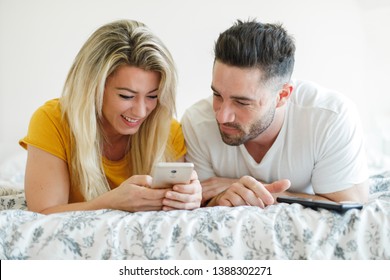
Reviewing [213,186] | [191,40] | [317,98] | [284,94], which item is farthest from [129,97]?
[191,40]

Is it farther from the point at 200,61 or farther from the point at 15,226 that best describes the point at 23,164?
the point at 15,226

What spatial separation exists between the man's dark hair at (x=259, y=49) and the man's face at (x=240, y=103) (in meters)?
0.03

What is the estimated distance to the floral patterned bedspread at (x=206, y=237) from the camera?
1.22 meters

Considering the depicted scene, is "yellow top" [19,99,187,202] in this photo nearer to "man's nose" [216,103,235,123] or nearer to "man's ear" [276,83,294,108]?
"man's nose" [216,103,235,123]

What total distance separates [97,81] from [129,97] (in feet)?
0.35

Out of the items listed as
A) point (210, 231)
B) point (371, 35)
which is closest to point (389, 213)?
point (210, 231)

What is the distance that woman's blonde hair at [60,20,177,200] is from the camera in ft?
5.41

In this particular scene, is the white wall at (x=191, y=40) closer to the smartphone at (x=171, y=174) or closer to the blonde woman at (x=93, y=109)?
the blonde woman at (x=93, y=109)

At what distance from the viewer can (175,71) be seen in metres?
1.72

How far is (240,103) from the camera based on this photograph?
67.7 inches

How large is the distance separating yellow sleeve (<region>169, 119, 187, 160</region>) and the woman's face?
0.60 feet

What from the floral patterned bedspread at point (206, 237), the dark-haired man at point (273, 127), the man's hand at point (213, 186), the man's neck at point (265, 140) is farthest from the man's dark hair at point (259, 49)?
the floral patterned bedspread at point (206, 237)

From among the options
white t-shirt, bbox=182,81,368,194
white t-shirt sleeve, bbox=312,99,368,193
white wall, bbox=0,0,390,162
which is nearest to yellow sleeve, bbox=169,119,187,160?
white t-shirt, bbox=182,81,368,194

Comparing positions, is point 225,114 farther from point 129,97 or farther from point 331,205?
point 331,205
